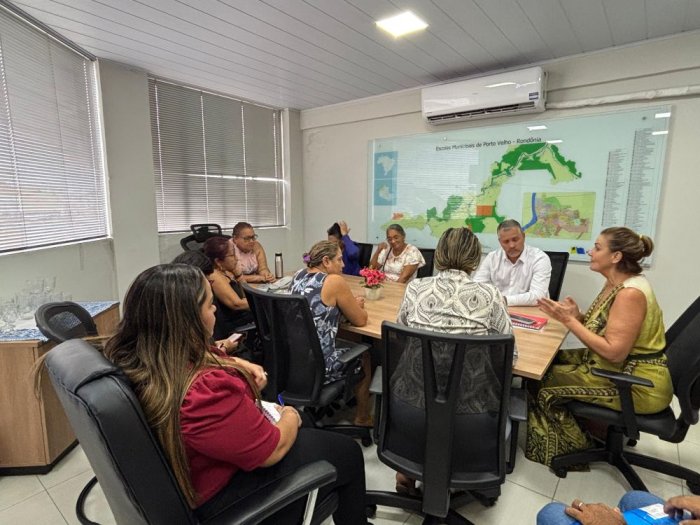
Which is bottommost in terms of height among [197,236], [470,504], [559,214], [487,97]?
[470,504]

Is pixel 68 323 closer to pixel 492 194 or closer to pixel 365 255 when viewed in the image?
pixel 365 255

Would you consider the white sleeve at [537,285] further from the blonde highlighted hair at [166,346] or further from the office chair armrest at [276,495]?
the blonde highlighted hair at [166,346]

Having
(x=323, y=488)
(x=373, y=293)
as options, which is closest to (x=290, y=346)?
(x=323, y=488)

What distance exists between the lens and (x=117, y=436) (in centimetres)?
72

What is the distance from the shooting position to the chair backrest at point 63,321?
4.81 feet

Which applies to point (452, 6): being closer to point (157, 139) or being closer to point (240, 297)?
point (240, 297)

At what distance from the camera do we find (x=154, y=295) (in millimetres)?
908

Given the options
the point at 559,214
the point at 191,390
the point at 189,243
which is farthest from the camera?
the point at 189,243

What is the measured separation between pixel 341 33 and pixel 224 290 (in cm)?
200

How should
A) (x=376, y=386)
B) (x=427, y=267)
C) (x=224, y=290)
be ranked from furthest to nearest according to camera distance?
(x=427, y=267)
(x=224, y=290)
(x=376, y=386)

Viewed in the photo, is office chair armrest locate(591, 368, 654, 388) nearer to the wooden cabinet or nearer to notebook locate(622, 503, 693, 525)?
notebook locate(622, 503, 693, 525)

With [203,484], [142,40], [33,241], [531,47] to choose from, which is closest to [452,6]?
[531,47]

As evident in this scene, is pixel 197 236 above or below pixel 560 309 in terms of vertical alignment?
above

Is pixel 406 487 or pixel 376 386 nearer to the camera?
pixel 376 386
